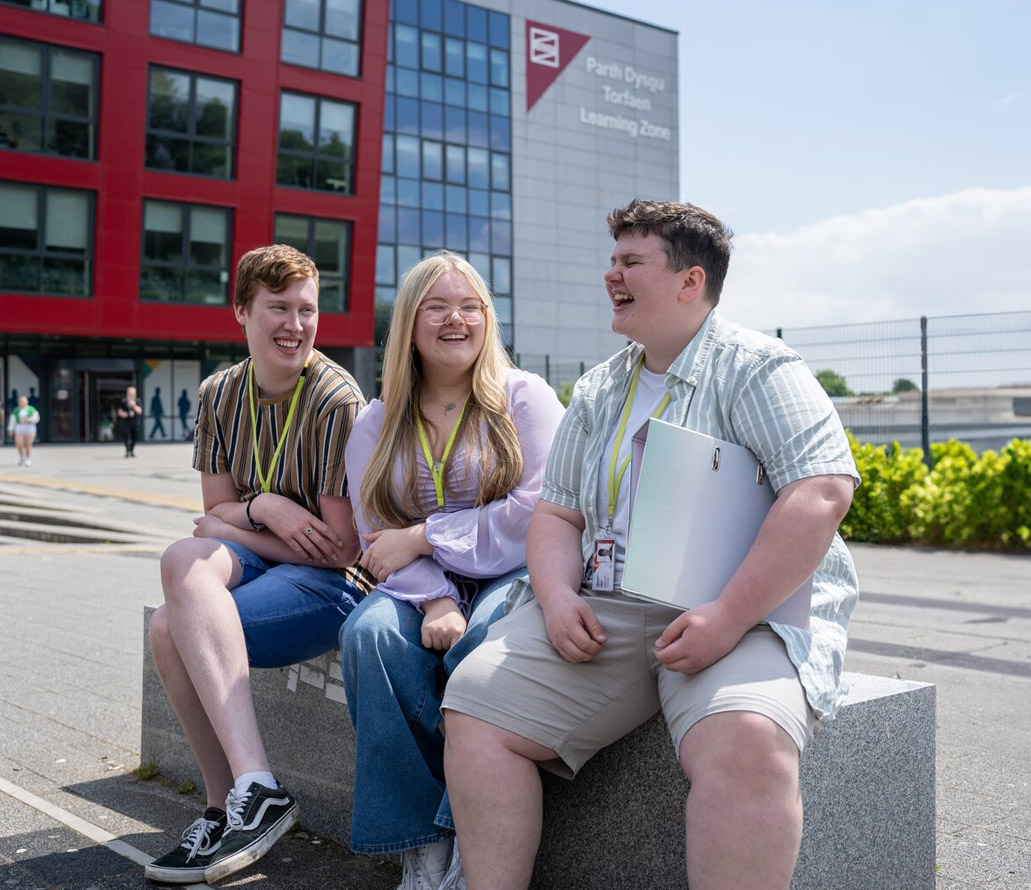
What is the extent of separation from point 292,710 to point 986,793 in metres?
2.32

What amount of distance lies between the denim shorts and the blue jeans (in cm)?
43

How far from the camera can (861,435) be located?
13844mm

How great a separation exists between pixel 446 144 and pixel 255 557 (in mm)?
45440

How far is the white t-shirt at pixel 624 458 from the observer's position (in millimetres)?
2670

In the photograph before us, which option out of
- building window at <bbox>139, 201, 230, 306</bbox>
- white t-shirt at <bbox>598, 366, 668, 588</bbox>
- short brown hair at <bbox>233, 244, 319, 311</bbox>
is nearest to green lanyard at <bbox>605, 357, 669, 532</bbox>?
white t-shirt at <bbox>598, 366, 668, 588</bbox>

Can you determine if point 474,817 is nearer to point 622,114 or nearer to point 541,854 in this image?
point 541,854

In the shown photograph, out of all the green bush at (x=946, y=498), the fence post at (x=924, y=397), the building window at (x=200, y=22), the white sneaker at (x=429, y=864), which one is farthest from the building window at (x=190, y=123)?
the white sneaker at (x=429, y=864)

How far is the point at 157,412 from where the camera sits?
35.3 m

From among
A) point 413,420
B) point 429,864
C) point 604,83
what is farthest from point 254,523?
point 604,83

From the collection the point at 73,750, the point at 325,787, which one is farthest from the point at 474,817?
the point at 73,750

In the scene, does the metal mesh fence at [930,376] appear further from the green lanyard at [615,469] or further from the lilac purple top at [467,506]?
the green lanyard at [615,469]

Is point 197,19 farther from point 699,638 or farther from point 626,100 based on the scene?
point 699,638

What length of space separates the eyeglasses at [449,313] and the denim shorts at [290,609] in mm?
862

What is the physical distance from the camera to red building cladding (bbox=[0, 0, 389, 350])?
29.3 meters
